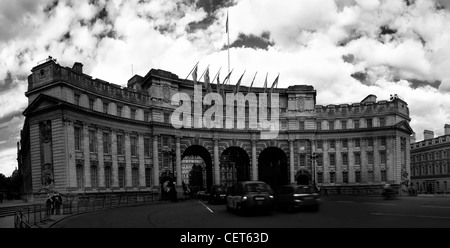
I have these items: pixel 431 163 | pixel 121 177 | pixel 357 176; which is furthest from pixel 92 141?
pixel 431 163

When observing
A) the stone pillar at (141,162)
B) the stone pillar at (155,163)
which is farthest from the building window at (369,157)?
the stone pillar at (141,162)

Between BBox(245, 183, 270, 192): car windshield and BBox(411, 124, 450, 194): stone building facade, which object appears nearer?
BBox(245, 183, 270, 192): car windshield

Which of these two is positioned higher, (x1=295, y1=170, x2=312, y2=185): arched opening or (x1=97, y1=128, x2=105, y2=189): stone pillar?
(x1=97, y1=128, x2=105, y2=189): stone pillar

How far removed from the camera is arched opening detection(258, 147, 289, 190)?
70.2m

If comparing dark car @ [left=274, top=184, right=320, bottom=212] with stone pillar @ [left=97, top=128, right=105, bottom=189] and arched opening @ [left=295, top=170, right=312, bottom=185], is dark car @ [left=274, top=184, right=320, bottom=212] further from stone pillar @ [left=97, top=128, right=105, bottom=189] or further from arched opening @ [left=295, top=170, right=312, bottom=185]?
arched opening @ [left=295, top=170, right=312, bottom=185]

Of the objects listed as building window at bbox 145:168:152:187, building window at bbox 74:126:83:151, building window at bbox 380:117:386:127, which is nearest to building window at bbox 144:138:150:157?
building window at bbox 145:168:152:187

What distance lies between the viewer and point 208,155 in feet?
215

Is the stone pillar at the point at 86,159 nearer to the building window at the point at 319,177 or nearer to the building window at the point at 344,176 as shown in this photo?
the building window at the point at 319,177

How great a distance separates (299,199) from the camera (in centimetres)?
2248

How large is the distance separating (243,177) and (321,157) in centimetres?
1481
